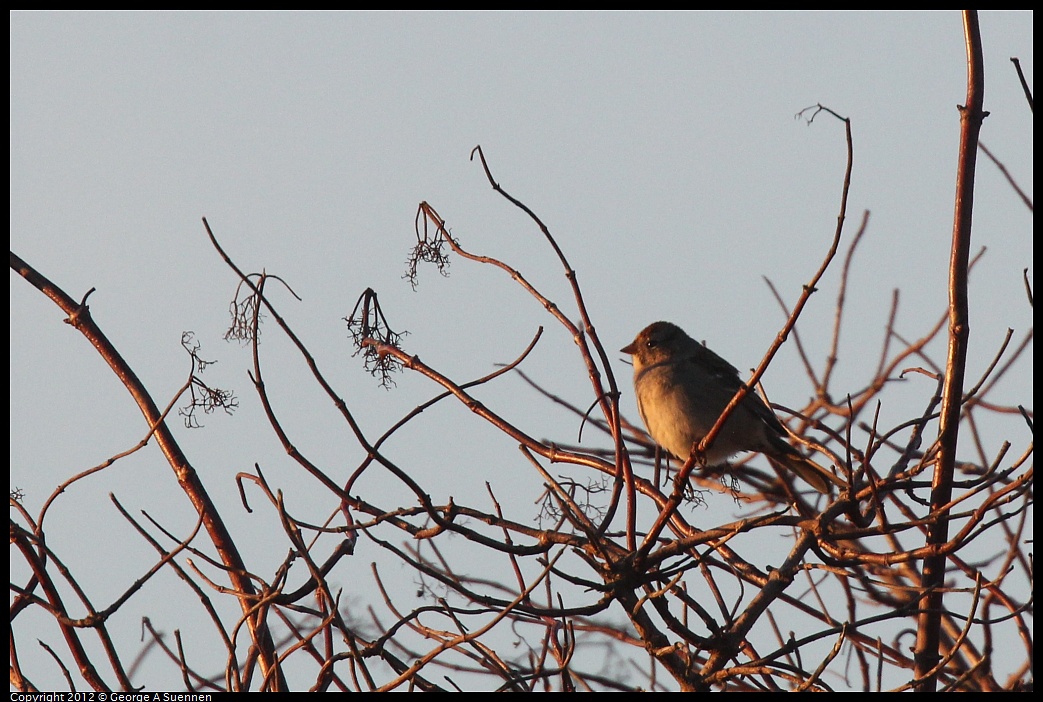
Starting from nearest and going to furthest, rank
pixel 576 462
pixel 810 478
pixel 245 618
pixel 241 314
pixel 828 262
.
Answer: pixel 828 262 < pixel 245 618 < pixel 241 314 < pixel 576 462 < pixel 810 478

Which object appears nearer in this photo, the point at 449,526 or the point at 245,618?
the point at 245,618

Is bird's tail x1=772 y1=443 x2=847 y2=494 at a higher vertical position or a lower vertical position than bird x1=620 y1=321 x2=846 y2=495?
lower

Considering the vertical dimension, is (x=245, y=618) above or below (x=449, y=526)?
below

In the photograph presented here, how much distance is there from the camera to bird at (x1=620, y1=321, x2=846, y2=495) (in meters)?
6.09

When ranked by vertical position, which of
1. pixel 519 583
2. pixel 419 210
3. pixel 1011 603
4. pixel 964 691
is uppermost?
pixel 419 210

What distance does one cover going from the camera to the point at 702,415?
20.2ft

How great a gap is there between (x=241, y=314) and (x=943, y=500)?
2165mm

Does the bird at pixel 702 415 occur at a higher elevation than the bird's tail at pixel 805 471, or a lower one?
higher

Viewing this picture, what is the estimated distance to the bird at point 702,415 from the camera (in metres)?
6.09

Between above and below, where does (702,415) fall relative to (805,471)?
above

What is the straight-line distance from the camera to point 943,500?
328 cm

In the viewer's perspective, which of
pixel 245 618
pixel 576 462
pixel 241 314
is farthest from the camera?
pixel 576 462

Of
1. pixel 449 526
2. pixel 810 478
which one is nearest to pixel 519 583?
pixel 449 526
